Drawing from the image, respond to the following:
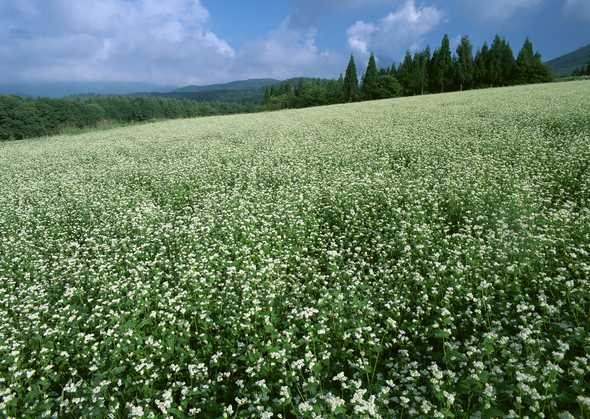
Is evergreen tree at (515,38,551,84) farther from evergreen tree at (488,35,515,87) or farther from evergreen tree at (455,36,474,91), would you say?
evergreen tree at (455,36,474,91)

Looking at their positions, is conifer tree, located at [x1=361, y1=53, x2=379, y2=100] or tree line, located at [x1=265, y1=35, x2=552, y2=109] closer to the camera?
tree line, located at [x1=265, y1=35, x2=552, y2=109]

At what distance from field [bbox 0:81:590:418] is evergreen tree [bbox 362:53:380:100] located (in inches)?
2550

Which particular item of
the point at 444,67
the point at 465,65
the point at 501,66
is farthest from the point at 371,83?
the point at 501,66

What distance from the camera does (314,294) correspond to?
213 inches

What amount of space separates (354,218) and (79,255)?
6017 millimetres

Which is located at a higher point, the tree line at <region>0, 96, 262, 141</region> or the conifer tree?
the conifer tree

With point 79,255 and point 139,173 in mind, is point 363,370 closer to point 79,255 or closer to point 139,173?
point 79,255

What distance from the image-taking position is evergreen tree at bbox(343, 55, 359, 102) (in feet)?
245

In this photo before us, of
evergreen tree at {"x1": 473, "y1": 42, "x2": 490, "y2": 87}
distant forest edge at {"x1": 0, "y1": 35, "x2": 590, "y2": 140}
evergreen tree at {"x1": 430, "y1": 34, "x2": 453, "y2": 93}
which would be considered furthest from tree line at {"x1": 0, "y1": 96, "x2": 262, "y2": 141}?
evergreen tree at {"x1": 473, "y1": 42, "x2": 490, "y2": 87}

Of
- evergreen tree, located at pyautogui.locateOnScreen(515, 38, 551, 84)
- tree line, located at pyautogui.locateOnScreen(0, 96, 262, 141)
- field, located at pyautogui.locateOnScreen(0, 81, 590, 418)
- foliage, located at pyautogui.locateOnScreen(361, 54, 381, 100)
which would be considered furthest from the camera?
foliage, located at pyautogui.locateOnScreen(361, 54, 381, 100)

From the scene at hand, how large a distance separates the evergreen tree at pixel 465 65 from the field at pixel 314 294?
61972 millimetres

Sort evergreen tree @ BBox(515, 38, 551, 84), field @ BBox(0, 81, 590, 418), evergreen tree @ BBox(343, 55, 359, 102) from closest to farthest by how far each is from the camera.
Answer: field @ BBox(0, 81, 590, 418), evergreen tree @ BBox(515, 38, 551, 84), evergreen tree @ BBox(343, 55, 359, 102)

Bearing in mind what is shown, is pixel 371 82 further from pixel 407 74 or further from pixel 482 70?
pixel 482 70

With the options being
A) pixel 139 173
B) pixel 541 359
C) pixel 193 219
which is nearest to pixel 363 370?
pixel 541 359
